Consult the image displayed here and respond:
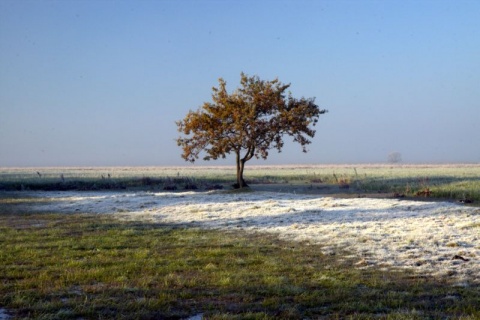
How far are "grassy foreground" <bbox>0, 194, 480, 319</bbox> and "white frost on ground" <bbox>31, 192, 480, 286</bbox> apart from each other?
3.85ft

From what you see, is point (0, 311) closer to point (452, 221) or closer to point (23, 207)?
point (452, 221)

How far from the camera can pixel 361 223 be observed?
20438mm

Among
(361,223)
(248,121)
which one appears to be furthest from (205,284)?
(248,121)

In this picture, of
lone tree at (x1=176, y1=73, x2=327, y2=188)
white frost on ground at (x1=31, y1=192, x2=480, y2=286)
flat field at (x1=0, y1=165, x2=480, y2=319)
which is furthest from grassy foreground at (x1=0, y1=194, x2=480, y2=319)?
lone tree at (x1=176, y1=73, x2=327, y2=188)

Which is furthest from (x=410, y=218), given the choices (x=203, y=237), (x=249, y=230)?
(x=203, y=237)

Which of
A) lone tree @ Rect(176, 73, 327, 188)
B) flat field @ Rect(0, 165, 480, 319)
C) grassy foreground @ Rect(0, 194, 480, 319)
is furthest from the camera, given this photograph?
lone tree @ Rect(176, 73, 327, 188)

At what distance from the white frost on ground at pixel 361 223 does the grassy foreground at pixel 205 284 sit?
1174 mm

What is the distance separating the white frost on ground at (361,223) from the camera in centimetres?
1310

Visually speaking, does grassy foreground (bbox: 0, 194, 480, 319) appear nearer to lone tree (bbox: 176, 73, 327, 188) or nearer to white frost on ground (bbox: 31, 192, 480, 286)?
white frost on ground (bbox: 31, 192, 480, 286)

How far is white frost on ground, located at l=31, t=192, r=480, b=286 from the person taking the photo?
13.1 metres

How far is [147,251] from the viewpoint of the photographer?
1482 centimetres

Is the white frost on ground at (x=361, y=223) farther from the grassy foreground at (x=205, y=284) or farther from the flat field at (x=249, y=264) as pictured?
the grassy foreground at (x=205, y=284)

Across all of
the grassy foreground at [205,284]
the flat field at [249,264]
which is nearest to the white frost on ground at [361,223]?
the flat field at [249,264]

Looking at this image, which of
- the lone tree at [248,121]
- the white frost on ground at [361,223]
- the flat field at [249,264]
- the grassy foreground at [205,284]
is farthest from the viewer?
the lone tree at [248,121]
